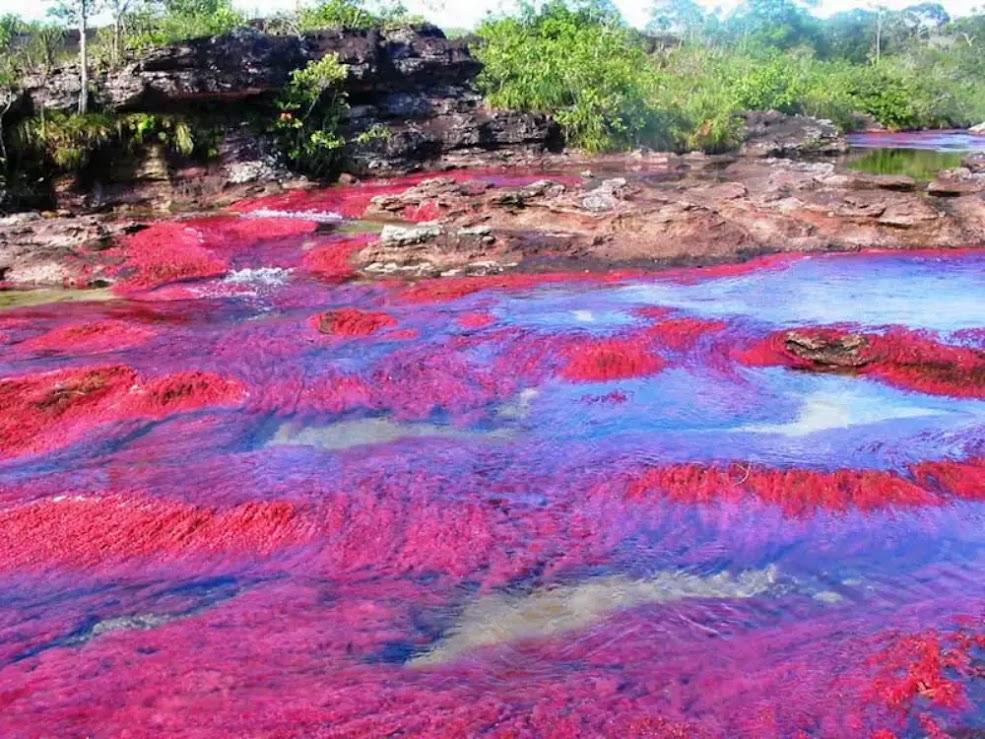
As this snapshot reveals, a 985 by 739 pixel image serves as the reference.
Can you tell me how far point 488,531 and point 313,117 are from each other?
99.7 ft

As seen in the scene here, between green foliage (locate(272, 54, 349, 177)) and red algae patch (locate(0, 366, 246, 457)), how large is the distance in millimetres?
23399

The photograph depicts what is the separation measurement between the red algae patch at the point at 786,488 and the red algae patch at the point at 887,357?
3.68 meters

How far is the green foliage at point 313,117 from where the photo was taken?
3356 cm

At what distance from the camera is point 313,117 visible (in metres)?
35.1

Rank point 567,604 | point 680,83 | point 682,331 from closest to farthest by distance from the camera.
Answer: point 567,604
point 682,331
point 680,83

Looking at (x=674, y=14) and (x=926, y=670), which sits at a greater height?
(x=674, y=14)

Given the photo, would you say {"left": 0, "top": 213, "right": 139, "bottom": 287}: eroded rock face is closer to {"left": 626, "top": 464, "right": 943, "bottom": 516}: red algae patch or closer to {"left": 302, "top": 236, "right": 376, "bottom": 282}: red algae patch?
{"left": 302, "top": 236, "right": 376, "bottom": 282}: red algae patch

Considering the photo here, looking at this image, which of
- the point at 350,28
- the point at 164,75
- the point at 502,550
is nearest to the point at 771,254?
the point at 502,550

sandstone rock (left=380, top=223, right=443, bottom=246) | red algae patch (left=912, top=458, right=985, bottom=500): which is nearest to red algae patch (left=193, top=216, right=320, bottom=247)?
sandstone rock (left=380, top=223, right=443, bottom=246)

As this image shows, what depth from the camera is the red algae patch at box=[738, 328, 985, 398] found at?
12.0 m

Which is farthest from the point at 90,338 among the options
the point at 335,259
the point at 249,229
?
the point at 249,229

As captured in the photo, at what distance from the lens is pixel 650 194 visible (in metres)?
24.6

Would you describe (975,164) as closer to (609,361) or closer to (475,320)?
(475,320)

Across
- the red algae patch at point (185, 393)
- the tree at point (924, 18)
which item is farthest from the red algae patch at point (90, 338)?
the tree at point (924, 18)
